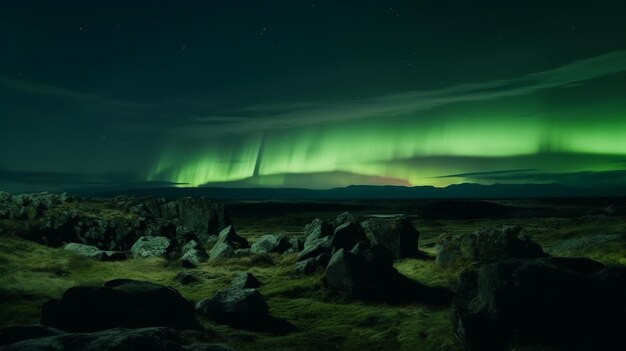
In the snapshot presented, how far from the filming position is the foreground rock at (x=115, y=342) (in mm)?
9008

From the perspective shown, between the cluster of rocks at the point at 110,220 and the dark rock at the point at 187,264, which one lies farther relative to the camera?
the cluster of rocks at the point at 110,220

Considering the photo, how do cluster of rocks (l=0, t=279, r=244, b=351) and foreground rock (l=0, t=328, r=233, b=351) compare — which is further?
cluster of rocks (l=0, t=279, r=244, b=351)

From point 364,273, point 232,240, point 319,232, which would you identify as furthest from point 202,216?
point 364,273

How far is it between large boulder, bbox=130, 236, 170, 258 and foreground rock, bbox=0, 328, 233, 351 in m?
37.5

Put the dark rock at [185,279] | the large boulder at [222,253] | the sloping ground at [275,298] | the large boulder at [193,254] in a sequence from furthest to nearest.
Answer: the large boulder at [222,253] → the large boulder at [193,254] → the dark rock at [185,279] → the sloping ground at [275,298]

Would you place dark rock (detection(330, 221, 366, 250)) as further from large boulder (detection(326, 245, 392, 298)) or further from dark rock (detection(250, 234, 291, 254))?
dark rock (detection(250, 234, 291, 254))

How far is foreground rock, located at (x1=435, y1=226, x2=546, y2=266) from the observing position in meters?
30.0

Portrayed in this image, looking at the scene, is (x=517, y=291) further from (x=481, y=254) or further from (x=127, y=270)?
(x=127, y=270)

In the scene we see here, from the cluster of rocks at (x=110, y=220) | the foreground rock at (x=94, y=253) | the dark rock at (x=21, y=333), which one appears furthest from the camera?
the cluster of rocks at (x=110, y=220)

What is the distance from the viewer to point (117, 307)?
17750 mm

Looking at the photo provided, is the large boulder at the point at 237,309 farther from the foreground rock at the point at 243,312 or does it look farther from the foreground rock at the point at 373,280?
the foreground rock at the point at 373,280

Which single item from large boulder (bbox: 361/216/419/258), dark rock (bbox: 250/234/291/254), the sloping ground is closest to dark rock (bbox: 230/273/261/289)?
the sloping ground

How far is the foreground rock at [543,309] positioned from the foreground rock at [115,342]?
9.21 metres

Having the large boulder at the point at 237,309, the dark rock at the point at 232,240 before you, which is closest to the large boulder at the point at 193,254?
the dark rock at the point at 232,240
